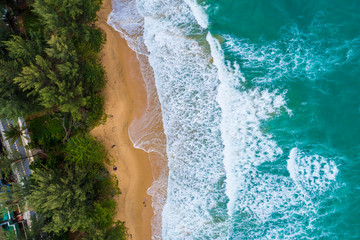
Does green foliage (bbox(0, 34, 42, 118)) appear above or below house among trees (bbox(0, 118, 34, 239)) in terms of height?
above

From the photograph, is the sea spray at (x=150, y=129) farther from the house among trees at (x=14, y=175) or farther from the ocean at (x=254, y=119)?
the house among trees at (x=14, y=175)

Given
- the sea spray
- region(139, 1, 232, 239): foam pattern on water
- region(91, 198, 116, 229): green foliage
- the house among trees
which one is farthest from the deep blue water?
the house among trees

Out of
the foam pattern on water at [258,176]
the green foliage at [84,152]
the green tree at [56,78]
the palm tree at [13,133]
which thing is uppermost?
the green tree at [56,78]

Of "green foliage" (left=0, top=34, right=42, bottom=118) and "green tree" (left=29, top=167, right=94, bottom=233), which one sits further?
"green tree" (left=29, top=167, right=94, bottom=233)

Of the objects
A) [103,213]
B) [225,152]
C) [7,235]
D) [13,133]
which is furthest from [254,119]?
[7,235]

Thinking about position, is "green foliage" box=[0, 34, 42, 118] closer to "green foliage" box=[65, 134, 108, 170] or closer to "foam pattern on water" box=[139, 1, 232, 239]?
"green foliage" box=[65, 134, 108, 170]

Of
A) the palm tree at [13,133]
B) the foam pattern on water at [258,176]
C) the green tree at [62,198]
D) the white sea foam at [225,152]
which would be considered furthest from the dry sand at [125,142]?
the foam pattern on water at [258,176]

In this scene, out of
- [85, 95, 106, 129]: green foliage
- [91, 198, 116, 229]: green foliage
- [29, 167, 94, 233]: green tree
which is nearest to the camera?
[29, 167, 94, 233]: green tree

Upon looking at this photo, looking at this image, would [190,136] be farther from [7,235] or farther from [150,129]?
[7,235]
